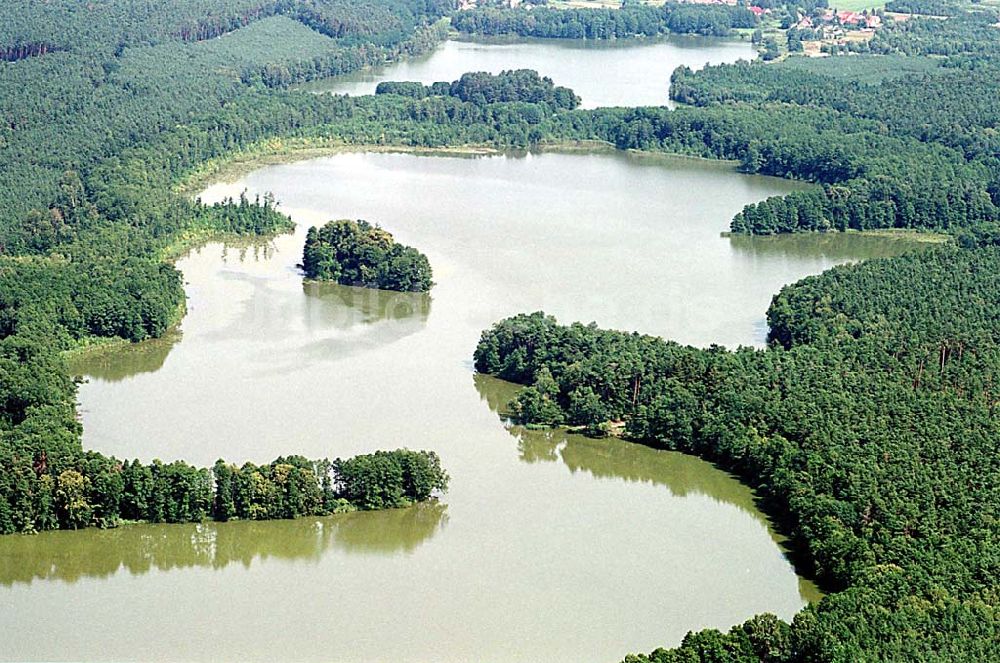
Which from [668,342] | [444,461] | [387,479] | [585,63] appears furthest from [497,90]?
[387,479]

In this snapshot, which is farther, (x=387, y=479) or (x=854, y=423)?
(x=854, y=423)

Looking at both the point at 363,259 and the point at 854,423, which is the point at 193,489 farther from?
the point at 363,259

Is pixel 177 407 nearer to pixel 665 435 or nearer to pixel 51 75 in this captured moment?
pixel 665 435

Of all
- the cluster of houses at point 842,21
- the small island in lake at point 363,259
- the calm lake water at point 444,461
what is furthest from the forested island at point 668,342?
the cluster of houses at point 842,21

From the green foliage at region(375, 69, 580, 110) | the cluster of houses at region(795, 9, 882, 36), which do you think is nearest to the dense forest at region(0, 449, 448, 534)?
the green foliage at region(375, 69, 580, 110)

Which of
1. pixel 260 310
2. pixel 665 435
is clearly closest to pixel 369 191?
pixel 260 310

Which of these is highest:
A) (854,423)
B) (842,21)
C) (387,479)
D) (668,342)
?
(854,423)

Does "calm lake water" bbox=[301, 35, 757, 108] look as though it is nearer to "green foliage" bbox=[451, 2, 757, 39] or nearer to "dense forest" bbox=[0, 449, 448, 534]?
"green foliage" bbox=[451, 2, 757, 39]
